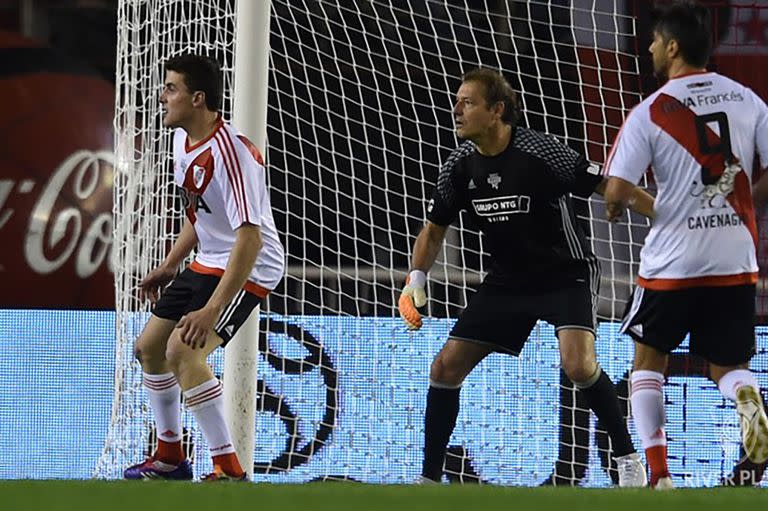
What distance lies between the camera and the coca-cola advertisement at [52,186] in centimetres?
920

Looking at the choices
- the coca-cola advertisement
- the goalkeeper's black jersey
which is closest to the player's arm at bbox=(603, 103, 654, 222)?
the goalkeeper's black jersey

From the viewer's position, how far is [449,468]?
287 inches

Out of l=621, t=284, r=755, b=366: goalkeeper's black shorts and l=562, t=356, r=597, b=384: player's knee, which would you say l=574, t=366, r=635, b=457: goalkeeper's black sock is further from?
l=621, t=284, r=755, b=366: goalkeeper's black shorts

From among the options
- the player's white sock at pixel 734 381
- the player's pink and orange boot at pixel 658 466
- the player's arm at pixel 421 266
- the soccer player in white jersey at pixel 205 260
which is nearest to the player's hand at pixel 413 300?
the player's arm at pixel 421 266

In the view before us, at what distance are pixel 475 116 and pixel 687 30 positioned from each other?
1.00 m

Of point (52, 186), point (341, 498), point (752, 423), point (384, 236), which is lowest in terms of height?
point (341, 498)

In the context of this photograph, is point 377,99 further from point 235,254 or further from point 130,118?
point 235,254

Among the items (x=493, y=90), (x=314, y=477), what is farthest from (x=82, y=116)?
(x=493, y=90)

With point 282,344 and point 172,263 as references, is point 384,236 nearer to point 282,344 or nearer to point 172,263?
point 282,344

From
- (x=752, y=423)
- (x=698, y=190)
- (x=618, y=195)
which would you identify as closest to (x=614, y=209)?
(x=618, y=195)

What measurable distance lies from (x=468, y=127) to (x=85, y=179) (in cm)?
439

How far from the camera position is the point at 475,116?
5480 millimetres

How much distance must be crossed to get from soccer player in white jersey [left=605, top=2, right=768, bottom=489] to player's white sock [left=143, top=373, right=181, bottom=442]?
67.1 inches

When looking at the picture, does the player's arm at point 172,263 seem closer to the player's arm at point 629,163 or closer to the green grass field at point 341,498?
the green grass field at point 341,498
